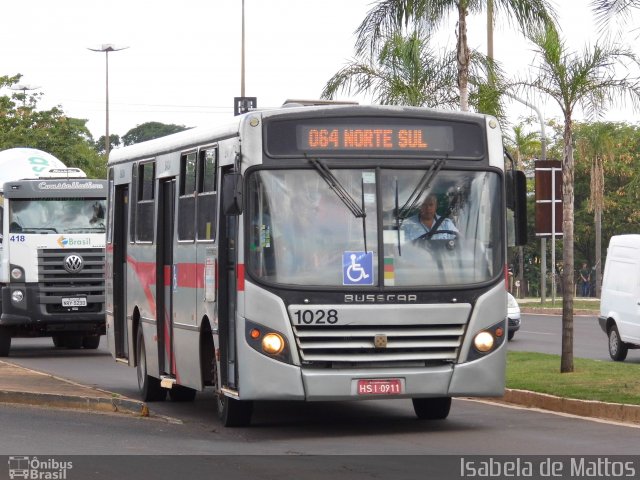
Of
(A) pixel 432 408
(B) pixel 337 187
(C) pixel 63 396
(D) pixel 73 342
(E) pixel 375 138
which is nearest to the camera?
(B) pixel 337 187

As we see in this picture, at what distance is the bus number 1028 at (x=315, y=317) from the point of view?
13688 mm

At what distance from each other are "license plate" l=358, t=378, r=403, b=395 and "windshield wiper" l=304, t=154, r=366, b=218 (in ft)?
5.04

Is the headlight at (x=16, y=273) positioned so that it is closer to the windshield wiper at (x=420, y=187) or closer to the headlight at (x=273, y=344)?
the headlight at (x=273, y=344)

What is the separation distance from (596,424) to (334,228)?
11.3 ft

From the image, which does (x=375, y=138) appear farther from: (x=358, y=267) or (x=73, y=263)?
(x=73, y=263)

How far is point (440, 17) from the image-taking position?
24.2 meters

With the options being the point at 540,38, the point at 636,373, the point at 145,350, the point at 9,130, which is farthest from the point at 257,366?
the point at 9,130

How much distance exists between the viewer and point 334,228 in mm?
13922

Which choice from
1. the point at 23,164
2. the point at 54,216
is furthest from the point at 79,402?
the point at 23,164

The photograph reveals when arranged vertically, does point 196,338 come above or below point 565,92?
below

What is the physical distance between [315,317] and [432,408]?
253 centimetres

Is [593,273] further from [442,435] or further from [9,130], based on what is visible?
[442,435]

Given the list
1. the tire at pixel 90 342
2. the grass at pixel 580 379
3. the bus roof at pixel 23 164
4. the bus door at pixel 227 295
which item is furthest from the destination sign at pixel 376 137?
the tire at pixel 90 342

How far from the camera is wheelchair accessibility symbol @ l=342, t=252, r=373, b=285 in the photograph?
45.4 feet
